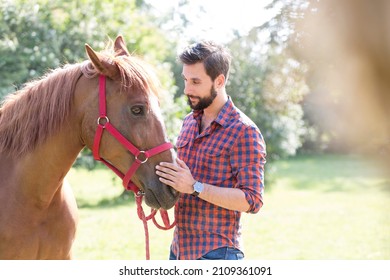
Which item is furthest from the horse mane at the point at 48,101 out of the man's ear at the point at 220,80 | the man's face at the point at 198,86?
the man's ear at the point at 220,80

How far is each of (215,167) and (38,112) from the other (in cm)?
110

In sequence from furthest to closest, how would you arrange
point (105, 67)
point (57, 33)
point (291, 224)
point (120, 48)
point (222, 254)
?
1. point (57, 33)
2. point (291, 224)
3. point (120, 48)
4. point (105, 67)
5. point (222, 254)

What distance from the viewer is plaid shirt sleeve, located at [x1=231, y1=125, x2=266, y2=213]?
8.23 ft

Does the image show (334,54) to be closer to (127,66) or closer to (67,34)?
(127,66)

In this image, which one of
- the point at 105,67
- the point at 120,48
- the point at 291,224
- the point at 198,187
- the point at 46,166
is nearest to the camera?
the point at 198,187

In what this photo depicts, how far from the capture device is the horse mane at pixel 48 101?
2.70 meters

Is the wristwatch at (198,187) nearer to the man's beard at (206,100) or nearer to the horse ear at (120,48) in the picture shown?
the man's beard at (206,100)

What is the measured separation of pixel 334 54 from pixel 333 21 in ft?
1.14

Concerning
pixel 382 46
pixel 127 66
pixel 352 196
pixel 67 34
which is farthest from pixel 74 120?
pixel 352 196

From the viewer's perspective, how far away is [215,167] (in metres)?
2.61

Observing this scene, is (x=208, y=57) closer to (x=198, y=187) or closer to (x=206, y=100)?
(x=206, y=100)

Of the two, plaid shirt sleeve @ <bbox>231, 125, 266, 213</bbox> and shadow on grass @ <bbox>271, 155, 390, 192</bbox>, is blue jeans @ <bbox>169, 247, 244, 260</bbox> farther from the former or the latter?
shadow on grass @ <bbox>271, 155, 390, 192</bbox>

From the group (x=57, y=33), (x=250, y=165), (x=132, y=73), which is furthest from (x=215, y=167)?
(x=57, y=33)

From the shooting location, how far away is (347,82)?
2949 mm
